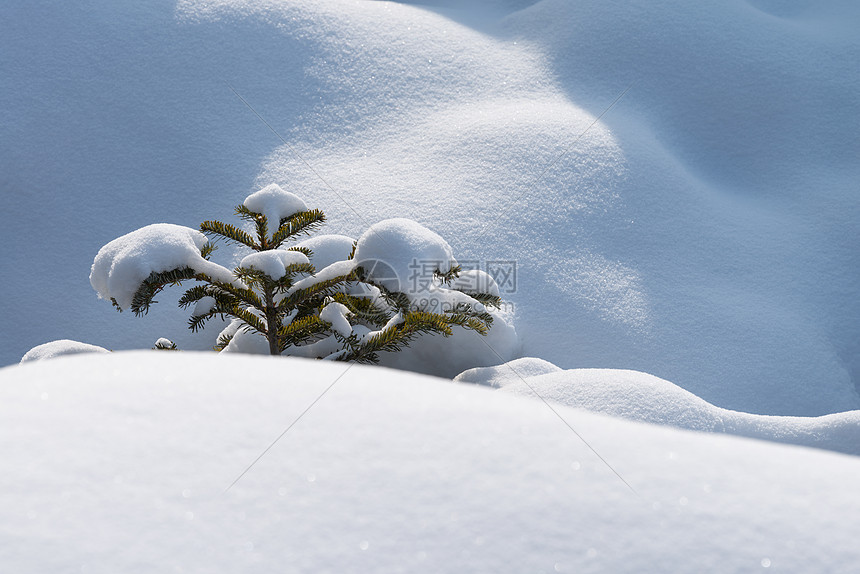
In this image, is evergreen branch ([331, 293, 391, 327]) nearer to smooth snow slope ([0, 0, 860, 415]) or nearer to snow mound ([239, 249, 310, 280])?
snow mound ([239, 249, 310, 280])

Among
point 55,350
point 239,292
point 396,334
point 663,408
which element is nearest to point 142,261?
point 239,292

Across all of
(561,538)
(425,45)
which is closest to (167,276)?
(561,538)

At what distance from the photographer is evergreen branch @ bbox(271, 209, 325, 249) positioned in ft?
9.36

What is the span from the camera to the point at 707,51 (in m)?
6.05

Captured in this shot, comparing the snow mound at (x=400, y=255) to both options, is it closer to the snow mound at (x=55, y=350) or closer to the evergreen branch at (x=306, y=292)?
the evergreen branch at (x=306, y=292)

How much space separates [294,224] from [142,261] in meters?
0.71

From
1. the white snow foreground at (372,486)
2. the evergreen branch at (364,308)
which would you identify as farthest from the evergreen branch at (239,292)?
the white snow foreground at (372,486)

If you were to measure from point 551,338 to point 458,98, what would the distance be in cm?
272

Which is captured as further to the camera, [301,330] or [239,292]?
[301,330]

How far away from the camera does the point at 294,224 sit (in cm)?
291

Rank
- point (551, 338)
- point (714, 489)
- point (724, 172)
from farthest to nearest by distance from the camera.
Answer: point (724, 172)
point (551, 338)
point (714, 489)

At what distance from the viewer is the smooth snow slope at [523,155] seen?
3709 millimetres

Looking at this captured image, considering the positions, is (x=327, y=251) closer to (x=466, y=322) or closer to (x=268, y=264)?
(x=268, y=264)

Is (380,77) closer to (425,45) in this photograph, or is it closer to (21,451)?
(425,45)
